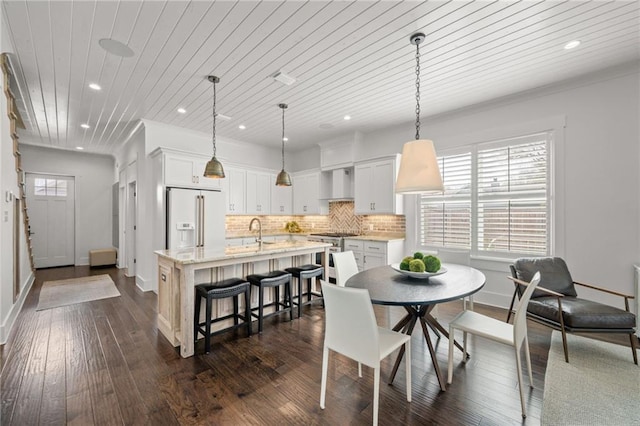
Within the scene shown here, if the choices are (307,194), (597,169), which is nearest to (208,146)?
(307,194)

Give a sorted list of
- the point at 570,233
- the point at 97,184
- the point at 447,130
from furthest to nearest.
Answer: the point at 97,184 < the point at 447,130 < the point at 570,233

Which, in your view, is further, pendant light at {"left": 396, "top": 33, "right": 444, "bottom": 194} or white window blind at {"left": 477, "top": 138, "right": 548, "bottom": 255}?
white window blind at {"left": 477, "top": 138, "right": 548, "bottom": 255}

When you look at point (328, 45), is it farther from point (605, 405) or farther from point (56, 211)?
point (56, 211)

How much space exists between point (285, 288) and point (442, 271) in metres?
2.13

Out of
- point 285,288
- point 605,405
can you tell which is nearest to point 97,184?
point 285,288

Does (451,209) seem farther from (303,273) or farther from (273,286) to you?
(273,286)

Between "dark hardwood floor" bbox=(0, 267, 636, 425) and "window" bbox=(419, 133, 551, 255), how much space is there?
4.18ft

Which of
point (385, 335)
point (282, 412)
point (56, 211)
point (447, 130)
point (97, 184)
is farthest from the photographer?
point (97, 184)

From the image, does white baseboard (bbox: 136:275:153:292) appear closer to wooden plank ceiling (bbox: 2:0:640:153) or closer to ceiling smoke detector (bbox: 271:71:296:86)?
wooden plank ceiling (bbox: 2:0:640:153)

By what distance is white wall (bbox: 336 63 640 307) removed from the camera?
3.07 meters

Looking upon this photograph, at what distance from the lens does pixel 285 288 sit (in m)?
3.80

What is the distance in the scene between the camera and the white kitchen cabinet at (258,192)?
Answer: 611 cm

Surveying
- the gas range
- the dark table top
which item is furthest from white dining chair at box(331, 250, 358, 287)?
the gas range

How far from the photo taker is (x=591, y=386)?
2.16 m
